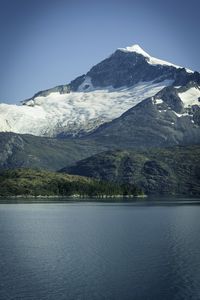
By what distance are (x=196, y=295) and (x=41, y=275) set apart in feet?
95.8

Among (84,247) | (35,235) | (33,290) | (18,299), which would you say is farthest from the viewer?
(35,235)

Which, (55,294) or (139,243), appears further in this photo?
(139,243)

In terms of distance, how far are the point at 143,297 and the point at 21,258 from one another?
136 feet

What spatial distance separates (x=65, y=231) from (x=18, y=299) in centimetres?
9438

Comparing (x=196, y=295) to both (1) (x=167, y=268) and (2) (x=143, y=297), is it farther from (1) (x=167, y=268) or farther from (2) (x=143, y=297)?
(1) (x=167, y=268)

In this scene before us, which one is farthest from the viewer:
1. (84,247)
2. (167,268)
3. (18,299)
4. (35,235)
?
(35,235)

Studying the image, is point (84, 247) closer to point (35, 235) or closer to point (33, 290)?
point (35, 235)

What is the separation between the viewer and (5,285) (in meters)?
94.6

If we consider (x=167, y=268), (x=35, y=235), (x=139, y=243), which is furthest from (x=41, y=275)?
(x=35, y=235)

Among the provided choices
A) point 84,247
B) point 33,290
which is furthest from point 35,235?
point 33,290

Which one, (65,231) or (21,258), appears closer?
(21,258)

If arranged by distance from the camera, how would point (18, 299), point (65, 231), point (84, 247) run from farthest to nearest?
point (65, 231) < point (84, 247) < point (18, 299)

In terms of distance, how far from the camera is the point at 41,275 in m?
103

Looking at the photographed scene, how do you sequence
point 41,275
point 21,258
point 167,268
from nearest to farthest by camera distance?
point 41,275 < point 167,268 < point 21,258
